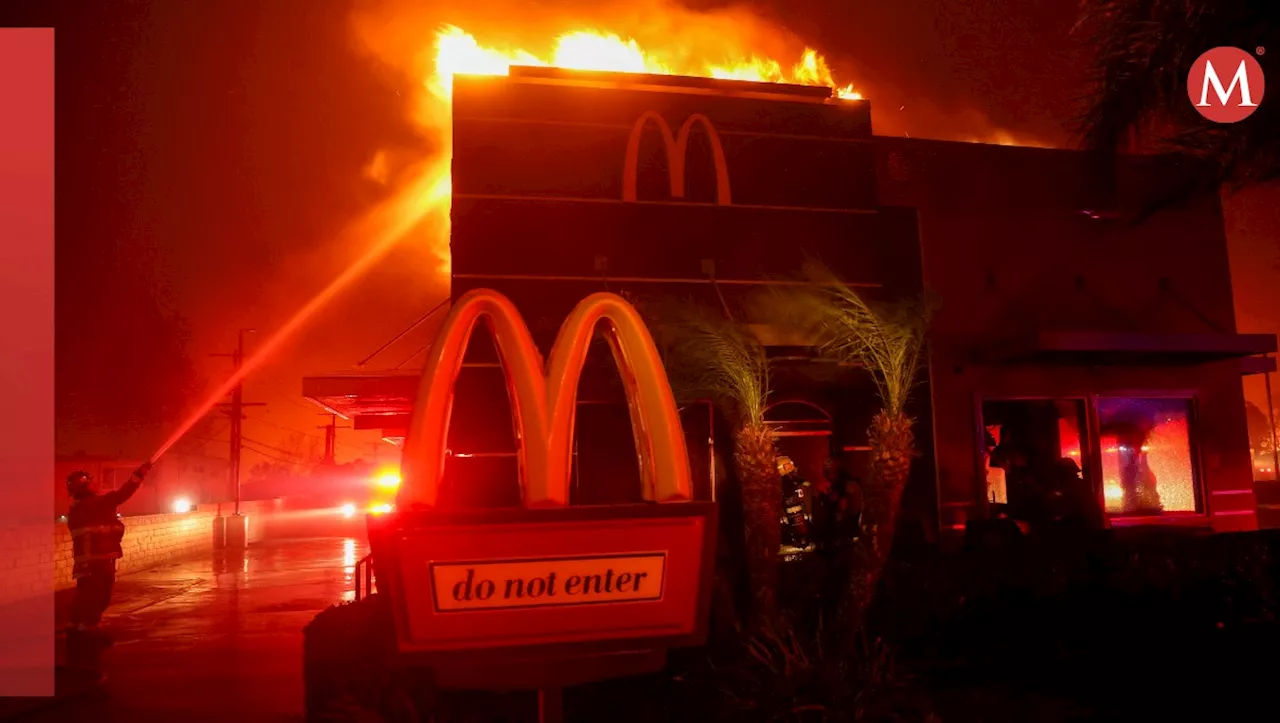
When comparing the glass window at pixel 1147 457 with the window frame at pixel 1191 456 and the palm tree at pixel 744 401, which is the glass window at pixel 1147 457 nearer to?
the window frame at pixel 1191 456

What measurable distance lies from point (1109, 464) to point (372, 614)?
12058 millimetres

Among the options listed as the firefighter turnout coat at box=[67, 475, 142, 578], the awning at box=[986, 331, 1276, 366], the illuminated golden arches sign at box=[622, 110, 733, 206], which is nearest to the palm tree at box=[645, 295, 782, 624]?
the illuminated golden arches sign at box=[622, 110, 733, 206]

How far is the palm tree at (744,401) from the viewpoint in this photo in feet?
26.1

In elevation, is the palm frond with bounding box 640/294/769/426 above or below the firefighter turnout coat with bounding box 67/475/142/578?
above

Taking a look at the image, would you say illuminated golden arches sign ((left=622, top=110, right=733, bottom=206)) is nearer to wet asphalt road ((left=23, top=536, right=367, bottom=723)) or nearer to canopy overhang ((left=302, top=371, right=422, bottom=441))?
canopy overhang ((left=302, top=371, right=422, bottom=441))

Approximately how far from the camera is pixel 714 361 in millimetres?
8523

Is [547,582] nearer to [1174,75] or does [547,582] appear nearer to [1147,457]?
[1174,75]

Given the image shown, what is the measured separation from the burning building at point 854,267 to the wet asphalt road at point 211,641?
320cm

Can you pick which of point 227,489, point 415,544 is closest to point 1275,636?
point 415,544

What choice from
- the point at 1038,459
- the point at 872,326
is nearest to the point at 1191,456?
the point at 1038,459

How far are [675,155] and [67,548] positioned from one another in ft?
50.9

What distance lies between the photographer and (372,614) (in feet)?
25.4

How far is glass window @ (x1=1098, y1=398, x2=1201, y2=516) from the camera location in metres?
13.0

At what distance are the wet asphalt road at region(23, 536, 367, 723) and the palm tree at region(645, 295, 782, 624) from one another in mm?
4668
